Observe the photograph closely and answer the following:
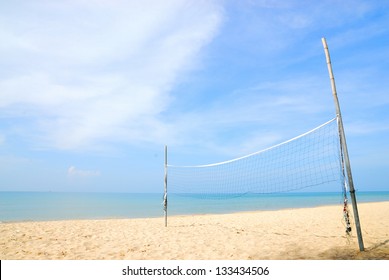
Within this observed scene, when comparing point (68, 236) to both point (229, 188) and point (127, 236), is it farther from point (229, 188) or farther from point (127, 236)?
point (229, 188)

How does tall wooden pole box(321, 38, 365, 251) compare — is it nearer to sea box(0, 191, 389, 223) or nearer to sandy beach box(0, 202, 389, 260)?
sandy beach box(0, 202, 389, 260)

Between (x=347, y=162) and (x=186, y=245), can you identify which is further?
(x=186, y=245)

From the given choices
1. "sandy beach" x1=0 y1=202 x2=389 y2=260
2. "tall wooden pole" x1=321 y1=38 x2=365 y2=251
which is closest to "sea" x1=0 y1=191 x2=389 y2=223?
"sandy beach" x1=0 y1=202 x2=389 y2=260

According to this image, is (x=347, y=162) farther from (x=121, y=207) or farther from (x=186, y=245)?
(x=121, y=207)

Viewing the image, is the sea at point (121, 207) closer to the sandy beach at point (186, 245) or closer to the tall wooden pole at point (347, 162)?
the sandy beach at point (186, 245)

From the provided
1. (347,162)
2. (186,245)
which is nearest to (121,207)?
(186,245)

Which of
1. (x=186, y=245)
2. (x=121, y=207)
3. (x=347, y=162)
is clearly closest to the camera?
(x=347, y=162)

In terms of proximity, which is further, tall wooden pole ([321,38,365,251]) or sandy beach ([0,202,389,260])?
sandy beach ([0,202,389,260])

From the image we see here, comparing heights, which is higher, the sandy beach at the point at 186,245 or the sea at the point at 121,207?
the sea at the point at 121,207

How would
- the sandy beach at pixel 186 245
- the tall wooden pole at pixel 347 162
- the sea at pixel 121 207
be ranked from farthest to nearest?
the sea at pixel 121 207 → the sandy beach at pixel 186 245 → the tall wooden pole at pixel 347 162

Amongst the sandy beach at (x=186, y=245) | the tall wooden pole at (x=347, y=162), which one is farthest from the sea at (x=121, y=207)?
the tall wooden pole at (x=347, y=162)

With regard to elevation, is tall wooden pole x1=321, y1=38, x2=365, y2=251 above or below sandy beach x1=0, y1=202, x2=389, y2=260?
above
